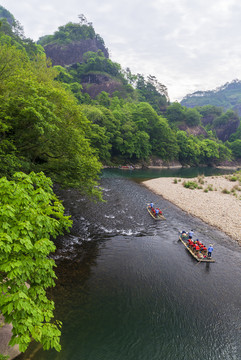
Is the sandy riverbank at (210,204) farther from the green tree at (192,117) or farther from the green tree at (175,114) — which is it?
→ the green tree at (192,117)

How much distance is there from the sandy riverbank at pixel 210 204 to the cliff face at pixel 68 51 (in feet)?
462

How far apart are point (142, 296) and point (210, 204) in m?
23.6

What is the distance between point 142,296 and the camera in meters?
13.0

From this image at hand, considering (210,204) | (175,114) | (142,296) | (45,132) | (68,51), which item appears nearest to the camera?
(142,296)

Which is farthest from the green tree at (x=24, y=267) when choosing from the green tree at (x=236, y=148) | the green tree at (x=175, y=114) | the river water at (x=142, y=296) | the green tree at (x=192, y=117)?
the green tree at (x=236, y=148)

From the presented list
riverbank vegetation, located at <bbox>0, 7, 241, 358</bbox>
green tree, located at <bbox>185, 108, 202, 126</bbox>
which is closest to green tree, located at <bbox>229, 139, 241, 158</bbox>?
green tree, located at <bbox>185, 108, 202, 126</bbox>

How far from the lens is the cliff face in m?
141

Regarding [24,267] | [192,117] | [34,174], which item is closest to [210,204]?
[34,174]

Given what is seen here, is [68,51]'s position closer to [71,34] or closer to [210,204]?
[71,34]

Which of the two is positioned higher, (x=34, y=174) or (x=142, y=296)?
(x=34, y=174)

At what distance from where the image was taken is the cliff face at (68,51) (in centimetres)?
14112

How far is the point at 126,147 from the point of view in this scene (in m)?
76.0

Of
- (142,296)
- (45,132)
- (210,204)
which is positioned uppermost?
(45,132)

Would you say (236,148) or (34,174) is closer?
(34,174)
